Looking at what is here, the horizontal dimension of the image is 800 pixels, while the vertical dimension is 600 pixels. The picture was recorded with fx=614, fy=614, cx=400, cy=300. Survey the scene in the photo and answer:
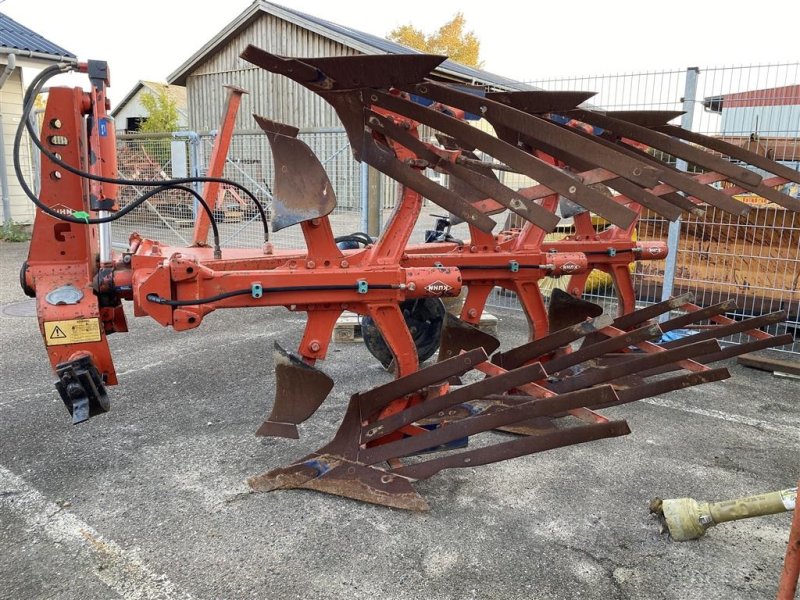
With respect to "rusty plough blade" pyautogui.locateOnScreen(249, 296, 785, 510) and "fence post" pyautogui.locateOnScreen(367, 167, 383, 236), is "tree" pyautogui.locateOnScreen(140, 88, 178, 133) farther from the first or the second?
"rusty plough blade" pyautogui.locateOnScreen(249, 296, 785, 510)

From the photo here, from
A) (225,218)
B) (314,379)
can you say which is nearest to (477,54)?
(225,218)

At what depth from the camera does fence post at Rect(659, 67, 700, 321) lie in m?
5.75

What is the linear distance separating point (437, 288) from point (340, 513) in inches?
48.4

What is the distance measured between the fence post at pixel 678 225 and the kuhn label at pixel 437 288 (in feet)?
11.0

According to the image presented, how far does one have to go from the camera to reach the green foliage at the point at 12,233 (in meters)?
11.6

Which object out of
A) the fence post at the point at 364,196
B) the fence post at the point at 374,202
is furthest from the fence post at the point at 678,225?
the fence post at the point at 364,196

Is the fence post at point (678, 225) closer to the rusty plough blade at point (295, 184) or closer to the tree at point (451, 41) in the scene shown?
the rusty plough blade at point (295, 184)

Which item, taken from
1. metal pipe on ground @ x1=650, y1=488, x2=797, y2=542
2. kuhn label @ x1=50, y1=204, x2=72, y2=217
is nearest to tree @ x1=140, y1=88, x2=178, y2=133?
kuhn label @ x1=50, y1=204, x2=72, y2=217

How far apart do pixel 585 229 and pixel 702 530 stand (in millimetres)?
2567

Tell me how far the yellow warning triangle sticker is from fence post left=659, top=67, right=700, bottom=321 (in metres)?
5.00

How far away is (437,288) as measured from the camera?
3.25 meters

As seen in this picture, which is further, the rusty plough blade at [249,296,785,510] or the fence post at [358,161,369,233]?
the fence post at [358,161,369,233]

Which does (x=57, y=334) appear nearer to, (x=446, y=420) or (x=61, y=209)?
(x=61, y=209)

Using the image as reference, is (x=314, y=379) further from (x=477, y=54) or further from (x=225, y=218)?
(x=477, y=54)
